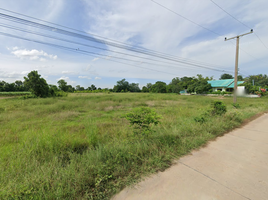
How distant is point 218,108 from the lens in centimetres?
643

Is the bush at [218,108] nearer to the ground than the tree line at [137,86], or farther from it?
nearer to the ground

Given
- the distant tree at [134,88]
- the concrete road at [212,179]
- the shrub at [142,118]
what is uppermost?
the distant tree at [134,88]

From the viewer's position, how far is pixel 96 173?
204 centimetres

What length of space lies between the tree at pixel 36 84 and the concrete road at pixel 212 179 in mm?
26517

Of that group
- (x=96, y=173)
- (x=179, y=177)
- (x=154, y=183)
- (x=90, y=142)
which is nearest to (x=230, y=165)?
(x=179, y=177)

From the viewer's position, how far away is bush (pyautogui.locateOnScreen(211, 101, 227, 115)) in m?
6.28

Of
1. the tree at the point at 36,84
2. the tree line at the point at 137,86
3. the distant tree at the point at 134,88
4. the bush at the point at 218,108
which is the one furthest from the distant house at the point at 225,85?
the distant tree at the point at 134,88

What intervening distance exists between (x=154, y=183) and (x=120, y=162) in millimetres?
754

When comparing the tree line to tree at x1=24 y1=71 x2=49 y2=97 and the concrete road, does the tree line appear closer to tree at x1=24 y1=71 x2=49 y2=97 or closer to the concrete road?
tree at x1=24 y1=71 x2=49 y2=97

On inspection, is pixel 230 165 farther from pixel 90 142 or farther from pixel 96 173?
pixel 90 142

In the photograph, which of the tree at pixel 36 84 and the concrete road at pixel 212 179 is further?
the tree at pixel 36 84

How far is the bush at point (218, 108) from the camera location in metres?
6.28

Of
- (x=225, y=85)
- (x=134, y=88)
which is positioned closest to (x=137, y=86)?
(x=134, y=88)

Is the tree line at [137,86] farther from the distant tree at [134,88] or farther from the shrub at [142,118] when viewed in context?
the shrub at [142,118]
